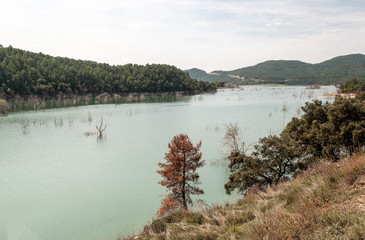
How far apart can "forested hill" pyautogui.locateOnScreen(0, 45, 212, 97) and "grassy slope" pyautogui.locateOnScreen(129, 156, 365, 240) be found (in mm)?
108869

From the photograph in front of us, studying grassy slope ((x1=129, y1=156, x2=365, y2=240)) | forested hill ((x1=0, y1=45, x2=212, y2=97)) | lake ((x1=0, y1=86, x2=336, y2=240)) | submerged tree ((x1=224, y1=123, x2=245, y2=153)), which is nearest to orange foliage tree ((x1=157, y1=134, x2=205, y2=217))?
lake ((x1=0, y1=86, x2=336, y2=240))

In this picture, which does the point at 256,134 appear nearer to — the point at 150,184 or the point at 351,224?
the point at 150,184

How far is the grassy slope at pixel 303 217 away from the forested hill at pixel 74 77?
109 metres

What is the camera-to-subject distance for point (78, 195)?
66.1 feet

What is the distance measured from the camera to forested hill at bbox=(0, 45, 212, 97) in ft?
332

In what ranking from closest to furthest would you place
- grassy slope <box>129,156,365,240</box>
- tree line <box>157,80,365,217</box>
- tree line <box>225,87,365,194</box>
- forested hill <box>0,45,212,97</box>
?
grassy slope <box>129,156,365,240</box> → tree line <box>157,80,365,217</box> → tree line <box>225,87,365,194</box> → forested hill <box>0,45,212,97</box>

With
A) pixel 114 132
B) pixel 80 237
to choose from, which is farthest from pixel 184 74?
pixel 80 237

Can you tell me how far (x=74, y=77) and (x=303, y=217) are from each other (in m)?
137

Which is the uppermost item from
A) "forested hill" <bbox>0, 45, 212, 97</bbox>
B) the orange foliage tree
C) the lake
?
"forested hill" <bbox>0, 45, 212, 97</bbox>

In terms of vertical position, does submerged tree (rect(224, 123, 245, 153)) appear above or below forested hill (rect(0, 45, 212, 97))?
below

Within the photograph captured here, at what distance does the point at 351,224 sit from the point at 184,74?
172739 millimetres

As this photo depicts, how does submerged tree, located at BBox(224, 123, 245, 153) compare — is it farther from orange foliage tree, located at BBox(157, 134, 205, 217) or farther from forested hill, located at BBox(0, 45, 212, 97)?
forested hill, located at BBox(0, 45, 212, 97)

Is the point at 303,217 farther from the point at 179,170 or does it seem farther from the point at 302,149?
the point at 302,149

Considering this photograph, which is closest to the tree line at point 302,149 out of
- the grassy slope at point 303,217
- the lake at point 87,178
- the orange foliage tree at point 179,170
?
the orange foliage tree at point 179,170
